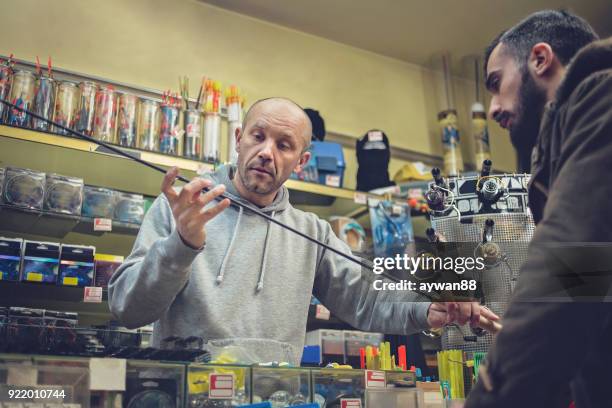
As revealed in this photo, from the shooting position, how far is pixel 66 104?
292 centimetres

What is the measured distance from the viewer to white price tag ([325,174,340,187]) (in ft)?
11.4

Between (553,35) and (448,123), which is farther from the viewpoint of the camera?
(448,123)

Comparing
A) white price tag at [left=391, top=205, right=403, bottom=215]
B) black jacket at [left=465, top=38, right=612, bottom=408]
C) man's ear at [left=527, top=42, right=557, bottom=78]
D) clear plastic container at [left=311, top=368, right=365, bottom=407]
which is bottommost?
clear plastic container at [left=311, top=368, right=365, bottom=407]

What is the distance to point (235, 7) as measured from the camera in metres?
4.10

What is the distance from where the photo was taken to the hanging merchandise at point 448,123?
171 inches

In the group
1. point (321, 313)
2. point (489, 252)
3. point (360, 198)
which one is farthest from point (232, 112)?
point (489, 252)

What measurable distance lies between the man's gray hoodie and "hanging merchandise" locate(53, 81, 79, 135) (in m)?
1.10

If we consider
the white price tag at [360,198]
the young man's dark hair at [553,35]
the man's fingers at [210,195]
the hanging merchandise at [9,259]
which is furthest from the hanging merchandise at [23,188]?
the young man's dark hair at [553,35]

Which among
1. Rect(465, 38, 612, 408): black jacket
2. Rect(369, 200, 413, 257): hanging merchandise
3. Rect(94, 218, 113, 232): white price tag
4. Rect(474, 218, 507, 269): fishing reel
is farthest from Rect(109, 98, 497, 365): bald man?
Rect(369, 200, 413, 257): hanging merchandise

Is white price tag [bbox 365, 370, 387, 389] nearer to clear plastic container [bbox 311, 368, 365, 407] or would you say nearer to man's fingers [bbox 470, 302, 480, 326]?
clear plastic container [bbox 311, 368, 365, 407]

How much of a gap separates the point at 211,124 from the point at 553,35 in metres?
2.06

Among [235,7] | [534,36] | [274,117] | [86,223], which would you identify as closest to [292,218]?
[274,117]

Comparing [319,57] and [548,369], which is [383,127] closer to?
[319,57]

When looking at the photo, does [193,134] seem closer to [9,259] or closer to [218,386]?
[9,259]
